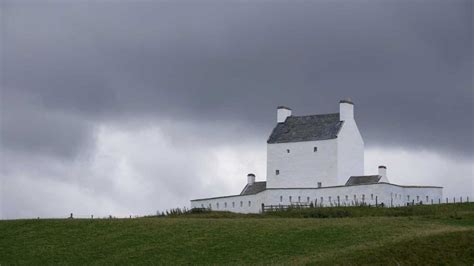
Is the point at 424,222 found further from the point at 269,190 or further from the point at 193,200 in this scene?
the point at 193,200

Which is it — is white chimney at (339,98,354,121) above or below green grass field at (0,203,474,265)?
above

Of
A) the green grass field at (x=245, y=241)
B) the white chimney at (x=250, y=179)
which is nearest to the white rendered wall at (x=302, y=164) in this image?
the white chimney at (x=250, y=179)

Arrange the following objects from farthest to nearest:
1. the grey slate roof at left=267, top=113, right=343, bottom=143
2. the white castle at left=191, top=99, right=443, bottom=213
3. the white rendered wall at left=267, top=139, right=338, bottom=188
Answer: the grey slate roof at left=267, top=113, right=343, bottom=143, the white rendered wall at left=267, top=139, right=338, bottom=188, the white castle at left=191, top=99, right=443, bottom=213

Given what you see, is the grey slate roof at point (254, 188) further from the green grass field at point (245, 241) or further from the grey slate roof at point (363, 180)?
the green grass field at point (245, 241)

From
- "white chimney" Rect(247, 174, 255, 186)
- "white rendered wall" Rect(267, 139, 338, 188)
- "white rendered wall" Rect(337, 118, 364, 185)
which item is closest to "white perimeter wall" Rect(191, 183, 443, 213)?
"white rendered wall" Rect(267, 139, 338, 188)

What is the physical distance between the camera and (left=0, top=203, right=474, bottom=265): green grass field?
36.2 metres

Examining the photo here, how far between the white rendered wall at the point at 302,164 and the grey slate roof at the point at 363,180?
1.45m

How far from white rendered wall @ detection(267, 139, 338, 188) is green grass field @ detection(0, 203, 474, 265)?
17.5 metres

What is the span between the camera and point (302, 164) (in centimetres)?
7125

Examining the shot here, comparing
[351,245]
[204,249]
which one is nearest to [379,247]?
[351,245]

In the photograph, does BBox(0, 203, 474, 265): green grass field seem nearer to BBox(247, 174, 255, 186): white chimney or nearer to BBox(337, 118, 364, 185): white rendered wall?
BBox(337, 118, 364, 185): white rendered wall

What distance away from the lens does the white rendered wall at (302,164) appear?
6981 centimetres

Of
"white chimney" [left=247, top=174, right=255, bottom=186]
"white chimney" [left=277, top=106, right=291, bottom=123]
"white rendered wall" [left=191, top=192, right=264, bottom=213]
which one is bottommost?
"white rendered wall" [left=191, top=192, right=264, bottom=213]

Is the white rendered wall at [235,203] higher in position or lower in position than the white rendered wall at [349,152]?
lower
